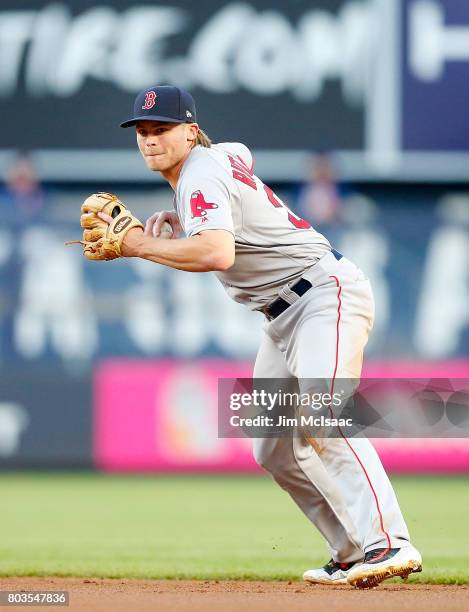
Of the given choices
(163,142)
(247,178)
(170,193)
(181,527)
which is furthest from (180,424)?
(163,142)

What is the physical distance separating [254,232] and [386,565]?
1.44 metres

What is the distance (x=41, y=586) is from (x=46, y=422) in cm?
658

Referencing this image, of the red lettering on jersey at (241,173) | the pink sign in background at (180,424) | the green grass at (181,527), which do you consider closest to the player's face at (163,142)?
the red lettering on jersey at (241,173)

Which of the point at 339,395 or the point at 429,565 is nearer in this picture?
the point at 339,395

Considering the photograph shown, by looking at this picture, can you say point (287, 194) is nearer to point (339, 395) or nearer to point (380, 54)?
point (380, 54)

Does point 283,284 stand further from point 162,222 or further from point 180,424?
point 180,424

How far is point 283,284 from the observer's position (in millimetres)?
5438

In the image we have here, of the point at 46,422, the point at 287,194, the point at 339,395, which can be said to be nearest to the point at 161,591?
the point at 339,395

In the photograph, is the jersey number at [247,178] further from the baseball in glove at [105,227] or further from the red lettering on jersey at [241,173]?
the baseball in glove at [105,227]

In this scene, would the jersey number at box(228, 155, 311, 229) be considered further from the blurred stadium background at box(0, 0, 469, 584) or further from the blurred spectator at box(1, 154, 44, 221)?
the blurred spectator at box(1, 154, 44, 221)

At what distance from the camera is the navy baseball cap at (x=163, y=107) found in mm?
5234

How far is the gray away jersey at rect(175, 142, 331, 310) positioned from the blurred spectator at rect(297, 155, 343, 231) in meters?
7.41

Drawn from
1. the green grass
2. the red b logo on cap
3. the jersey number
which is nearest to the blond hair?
the jersey number

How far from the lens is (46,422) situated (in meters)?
12.0
